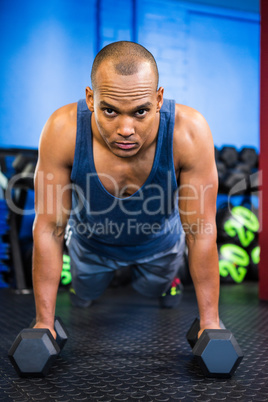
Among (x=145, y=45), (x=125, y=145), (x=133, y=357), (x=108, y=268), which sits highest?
(x=145, y=45)

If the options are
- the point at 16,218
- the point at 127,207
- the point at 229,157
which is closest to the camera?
the point at 127,207

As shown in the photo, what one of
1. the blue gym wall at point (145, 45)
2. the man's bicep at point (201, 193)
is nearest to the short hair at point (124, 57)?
the man's bicep at point (201, 193)

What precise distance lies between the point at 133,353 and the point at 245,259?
69.5 inches

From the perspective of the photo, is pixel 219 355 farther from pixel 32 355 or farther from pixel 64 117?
pixel 64 117

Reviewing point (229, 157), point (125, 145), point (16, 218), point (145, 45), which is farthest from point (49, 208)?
point (145, 45)

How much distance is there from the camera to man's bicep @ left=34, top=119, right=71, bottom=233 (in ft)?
4.25

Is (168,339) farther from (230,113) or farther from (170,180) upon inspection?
(230,113)

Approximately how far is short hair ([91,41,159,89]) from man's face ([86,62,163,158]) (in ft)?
0.04

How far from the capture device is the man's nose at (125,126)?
110 cm

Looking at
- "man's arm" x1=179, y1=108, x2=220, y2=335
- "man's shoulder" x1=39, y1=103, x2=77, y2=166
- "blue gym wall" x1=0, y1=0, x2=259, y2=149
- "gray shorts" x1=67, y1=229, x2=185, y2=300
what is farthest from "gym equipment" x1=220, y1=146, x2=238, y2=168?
"man's shoulder" x1=39, y1=103, x2=77, y2=166

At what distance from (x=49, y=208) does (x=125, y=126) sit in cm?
38

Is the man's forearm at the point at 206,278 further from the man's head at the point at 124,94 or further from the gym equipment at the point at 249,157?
the gym equipment at the point at 249,157

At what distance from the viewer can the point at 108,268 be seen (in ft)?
5.79

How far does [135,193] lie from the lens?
4.57 ft
